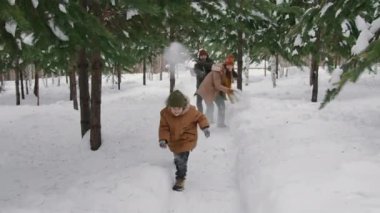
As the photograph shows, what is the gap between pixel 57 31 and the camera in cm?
485

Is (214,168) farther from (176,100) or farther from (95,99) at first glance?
(95,99)

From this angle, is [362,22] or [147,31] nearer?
[362,22]

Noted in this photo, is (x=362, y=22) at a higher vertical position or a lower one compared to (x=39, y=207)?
higher

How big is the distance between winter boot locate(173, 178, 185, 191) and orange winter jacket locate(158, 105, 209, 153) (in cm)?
46

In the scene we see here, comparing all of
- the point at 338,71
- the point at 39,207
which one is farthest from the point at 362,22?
the point at 39,207

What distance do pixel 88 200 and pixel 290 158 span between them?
3.18 meters

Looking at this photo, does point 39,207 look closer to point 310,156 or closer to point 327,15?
point 310,156

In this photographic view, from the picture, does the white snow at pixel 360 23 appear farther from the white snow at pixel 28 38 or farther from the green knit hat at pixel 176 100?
the white snow at pixel 28 38

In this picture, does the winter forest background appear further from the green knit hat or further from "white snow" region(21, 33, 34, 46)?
the green knit hat

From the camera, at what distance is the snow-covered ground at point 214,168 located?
5.31 m

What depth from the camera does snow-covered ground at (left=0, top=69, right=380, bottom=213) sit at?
17.4ft

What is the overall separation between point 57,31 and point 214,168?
412cm

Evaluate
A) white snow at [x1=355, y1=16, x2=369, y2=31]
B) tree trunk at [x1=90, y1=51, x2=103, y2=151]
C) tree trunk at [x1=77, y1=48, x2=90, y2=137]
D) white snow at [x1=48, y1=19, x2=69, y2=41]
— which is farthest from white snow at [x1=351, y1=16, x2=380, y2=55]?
tree trunk at [x1=77, y1=48, x2=90, y2=137]

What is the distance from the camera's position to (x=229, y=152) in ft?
29.2
